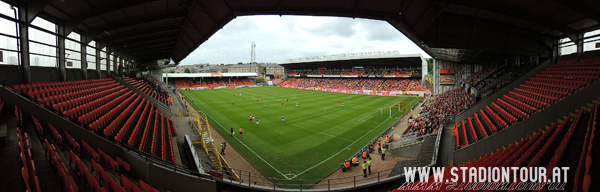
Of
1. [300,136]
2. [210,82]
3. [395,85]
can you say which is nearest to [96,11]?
[300,136]

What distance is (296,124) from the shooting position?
25.0m

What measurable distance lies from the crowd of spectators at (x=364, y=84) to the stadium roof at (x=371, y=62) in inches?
188

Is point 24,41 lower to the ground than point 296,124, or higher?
higher

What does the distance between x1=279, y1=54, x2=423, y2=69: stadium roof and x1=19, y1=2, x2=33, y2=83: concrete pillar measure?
194 feet

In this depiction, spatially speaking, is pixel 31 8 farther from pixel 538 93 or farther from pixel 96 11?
pixel 538 93

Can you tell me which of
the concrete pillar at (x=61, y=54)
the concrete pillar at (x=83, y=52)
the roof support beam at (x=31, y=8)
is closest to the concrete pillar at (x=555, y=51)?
the roof support beam at (x=31, y=8)

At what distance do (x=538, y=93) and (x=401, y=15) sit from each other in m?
10.8

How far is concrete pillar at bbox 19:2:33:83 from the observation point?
10.5 meters

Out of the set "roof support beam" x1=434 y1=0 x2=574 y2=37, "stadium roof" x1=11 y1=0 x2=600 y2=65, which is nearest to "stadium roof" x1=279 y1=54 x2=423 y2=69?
"stadium roof" x1=11 y1=0 x2=600 y2=65

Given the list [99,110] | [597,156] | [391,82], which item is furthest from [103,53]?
[391,82]

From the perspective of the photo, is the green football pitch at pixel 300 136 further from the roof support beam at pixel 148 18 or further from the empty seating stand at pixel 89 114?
the roof support beam at pixel 148 18

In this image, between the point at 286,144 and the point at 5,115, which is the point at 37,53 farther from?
the point at 286,144

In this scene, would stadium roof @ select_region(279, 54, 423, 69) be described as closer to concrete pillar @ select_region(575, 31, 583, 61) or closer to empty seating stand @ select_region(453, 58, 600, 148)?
concrete pillar @ select_region(575, 31, 583, 61)

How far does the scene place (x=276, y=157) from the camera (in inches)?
623
